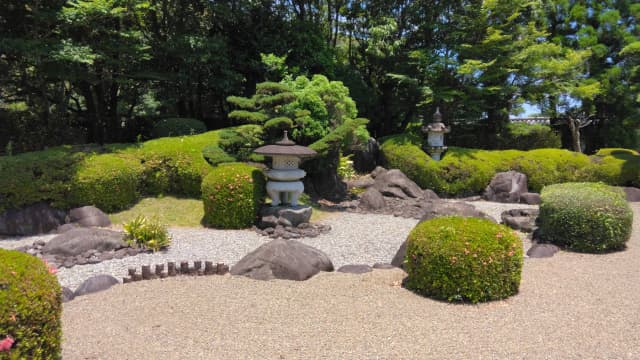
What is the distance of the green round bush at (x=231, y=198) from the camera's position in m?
8.48

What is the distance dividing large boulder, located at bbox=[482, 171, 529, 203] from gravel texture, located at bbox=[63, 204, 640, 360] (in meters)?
6.88

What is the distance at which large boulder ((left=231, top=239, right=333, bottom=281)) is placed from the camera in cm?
531

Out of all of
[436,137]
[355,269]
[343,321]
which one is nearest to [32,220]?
[355,269]

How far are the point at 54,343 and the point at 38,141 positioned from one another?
10.6 metres

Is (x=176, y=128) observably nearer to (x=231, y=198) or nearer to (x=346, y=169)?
(x=231, y=198)

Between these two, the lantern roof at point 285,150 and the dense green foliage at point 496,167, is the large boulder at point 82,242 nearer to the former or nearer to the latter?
the lantern roof at point 285,150

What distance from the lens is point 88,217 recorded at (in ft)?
27.8


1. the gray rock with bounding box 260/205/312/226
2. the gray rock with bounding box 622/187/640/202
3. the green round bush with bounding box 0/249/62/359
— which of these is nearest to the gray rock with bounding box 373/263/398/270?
the gray rock with bounding box 260/205/312/226

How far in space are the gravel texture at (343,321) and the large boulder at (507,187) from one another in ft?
22.6

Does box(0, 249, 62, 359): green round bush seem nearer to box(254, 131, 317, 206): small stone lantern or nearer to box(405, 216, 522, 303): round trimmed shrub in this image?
box(405, 216, 522, 303): round trimmed shrub

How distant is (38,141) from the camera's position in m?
11.5

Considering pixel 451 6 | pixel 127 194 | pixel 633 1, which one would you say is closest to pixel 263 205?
pixel 127 194

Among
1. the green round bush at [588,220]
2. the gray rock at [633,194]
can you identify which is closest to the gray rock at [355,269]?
the green round bush at [588,220]

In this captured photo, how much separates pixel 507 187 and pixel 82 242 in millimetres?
10678
